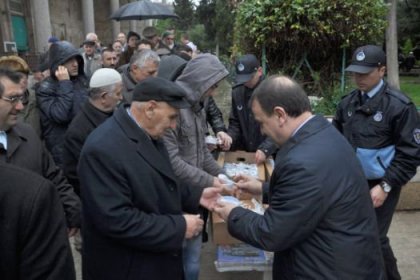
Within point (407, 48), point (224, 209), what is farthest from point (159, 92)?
point (407, 48)

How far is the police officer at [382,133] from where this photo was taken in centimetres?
309

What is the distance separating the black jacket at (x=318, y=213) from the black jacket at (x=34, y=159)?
4.82 feet

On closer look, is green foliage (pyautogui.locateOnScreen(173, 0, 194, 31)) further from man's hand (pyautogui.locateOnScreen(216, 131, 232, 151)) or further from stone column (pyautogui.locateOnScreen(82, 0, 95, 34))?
man's hand (pyautogui.locateOnScreen(216, 131, 232, 151))

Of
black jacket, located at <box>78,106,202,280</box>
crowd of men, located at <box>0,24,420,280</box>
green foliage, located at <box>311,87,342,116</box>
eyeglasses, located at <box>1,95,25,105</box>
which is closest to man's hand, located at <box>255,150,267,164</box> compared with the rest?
crowd of men, located at <box>0,24,420,280</box>

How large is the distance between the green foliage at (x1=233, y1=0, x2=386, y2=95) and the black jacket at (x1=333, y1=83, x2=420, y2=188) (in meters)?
3.63

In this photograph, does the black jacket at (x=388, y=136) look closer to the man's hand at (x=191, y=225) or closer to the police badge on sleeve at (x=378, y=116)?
the police badge on sleeve at (x=378, y=116)

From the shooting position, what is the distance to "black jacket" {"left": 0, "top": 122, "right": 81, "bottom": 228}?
2639 mm

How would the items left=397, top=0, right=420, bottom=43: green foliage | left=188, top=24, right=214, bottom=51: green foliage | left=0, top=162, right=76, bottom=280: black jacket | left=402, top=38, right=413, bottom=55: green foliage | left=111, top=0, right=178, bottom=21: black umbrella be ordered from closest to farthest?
left=0, top=162, right=76, bottom=280: black jacket < left=111, top=0, right=178, bottom=21: black umbrella < left=397, top=0, right=420, bottom=43: green foliage < left=402, top=38, right=413, bottom=55: green foliage < left=188, top=24, right=214, bottom=51: green foliage

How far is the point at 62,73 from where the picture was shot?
4.18m

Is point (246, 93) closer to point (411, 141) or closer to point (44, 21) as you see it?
point (411, 141)

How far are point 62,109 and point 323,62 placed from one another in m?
4.75

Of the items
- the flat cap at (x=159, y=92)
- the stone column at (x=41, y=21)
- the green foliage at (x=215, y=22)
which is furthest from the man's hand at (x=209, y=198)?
the green foliage at (x=215, y=22)

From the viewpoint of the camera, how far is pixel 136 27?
2527cm

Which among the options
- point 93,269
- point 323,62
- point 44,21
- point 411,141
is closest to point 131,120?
point 93,269
